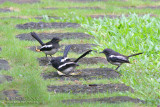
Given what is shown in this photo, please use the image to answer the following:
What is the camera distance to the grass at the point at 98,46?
21.2 feet

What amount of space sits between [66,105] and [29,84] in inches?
48.8

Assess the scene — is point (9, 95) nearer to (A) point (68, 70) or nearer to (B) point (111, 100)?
(A) point (68, 70)

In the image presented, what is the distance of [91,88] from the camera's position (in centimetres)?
675

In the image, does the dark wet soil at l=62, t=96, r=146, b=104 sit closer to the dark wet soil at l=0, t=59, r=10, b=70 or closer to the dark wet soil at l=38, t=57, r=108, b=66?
the dark wet soil at l=0, t=59, r=10, b=70

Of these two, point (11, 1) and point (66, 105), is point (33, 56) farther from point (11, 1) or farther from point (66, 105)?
point (11, 1)

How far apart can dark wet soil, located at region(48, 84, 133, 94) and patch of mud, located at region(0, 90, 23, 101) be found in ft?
2.30

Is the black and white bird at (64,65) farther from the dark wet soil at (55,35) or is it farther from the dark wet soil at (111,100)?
the dark wet soil at (55,35)

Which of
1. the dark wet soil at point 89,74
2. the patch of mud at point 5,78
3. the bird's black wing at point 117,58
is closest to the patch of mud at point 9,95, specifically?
the patch of mud at point 5,78

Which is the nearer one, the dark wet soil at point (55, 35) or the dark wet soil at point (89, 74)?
the dark wet soil at point (89, 74)

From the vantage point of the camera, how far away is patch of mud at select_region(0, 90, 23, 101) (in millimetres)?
6039

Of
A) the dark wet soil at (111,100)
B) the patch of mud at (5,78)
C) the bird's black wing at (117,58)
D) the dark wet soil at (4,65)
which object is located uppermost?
the bird's black wing at (117,58)

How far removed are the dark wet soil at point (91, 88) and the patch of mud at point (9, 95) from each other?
2.30 feet

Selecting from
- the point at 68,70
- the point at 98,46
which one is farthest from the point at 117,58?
the point at 98,46

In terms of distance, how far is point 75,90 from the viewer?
664 centimetres
